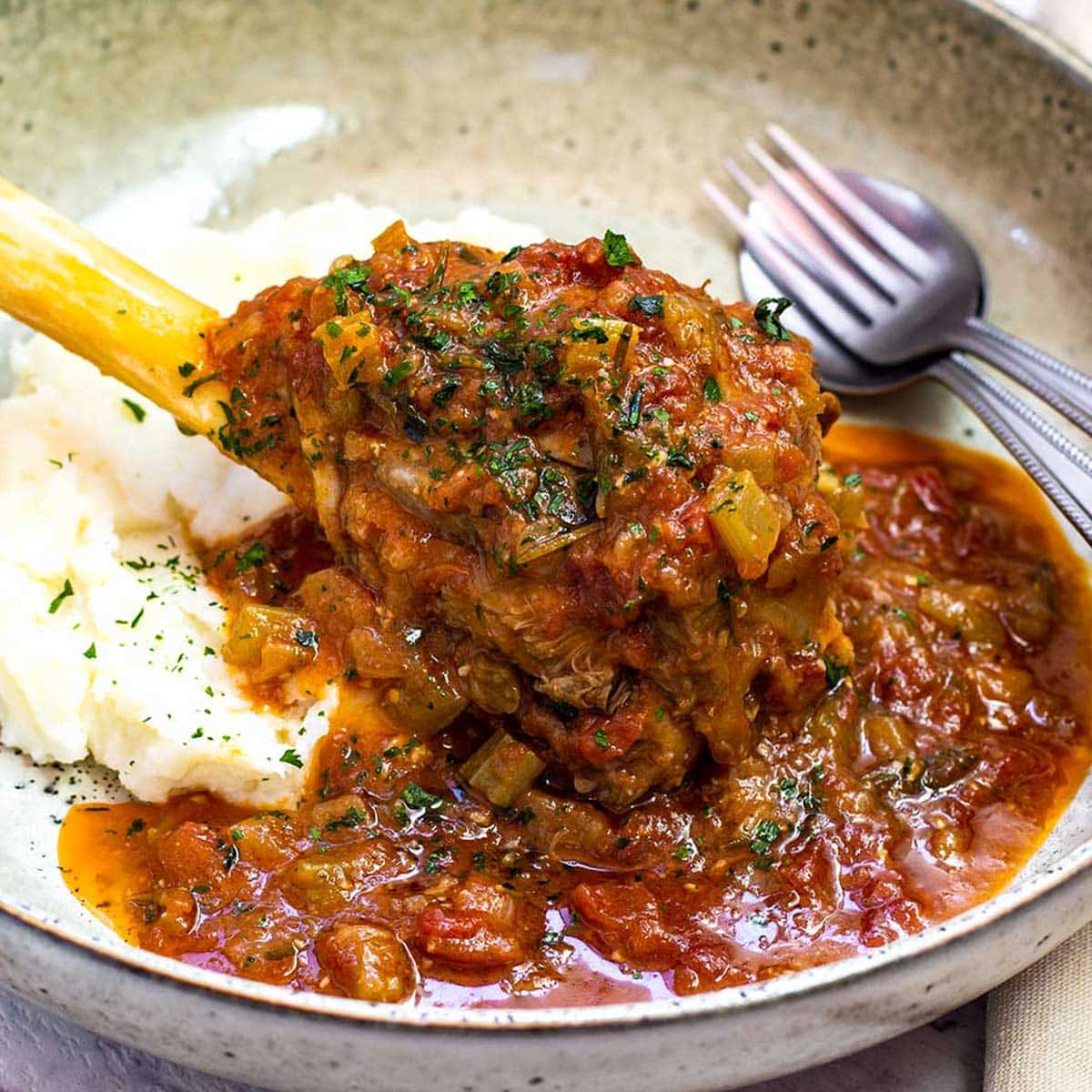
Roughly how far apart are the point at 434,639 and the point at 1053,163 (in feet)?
15.2

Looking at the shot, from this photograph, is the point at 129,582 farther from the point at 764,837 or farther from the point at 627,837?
the point at 764,837

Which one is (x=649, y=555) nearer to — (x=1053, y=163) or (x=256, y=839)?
(x=256, y=839)

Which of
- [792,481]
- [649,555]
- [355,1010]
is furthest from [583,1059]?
[792,481]

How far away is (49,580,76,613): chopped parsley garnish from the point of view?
5602 millimetres

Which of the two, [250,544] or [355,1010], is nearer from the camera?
[355,1010]

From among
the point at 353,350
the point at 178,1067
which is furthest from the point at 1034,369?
the point at 178,1067

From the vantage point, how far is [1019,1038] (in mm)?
4805

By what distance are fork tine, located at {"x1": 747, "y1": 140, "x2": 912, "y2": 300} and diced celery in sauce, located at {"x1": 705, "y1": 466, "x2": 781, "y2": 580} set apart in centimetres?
300

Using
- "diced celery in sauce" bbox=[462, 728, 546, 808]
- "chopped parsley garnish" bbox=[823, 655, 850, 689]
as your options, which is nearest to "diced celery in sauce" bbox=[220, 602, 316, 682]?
"diced celery in sauce" bbox=[462, 728, 546, 808]

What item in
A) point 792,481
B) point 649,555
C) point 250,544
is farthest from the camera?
point 250,544

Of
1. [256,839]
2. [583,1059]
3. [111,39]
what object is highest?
[583,1059]

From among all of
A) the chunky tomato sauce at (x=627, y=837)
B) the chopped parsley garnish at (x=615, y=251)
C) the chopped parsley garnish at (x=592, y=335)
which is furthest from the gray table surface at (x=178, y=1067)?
the chopped parsley garnish at (x=615, y=251)

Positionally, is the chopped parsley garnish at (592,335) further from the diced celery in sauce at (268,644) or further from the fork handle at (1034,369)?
the fork handle at (1034,369)

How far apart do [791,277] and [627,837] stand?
12.0 feet
